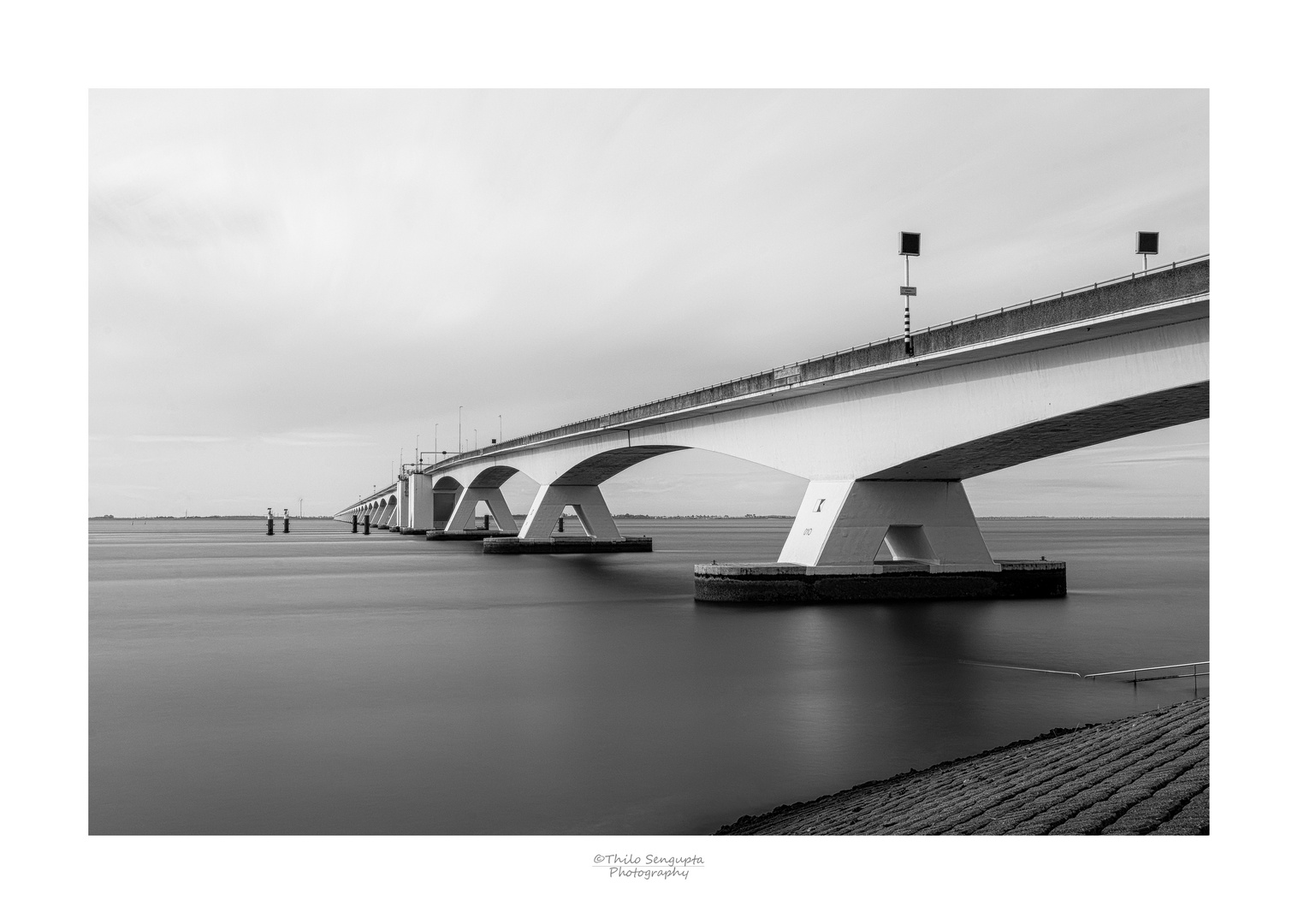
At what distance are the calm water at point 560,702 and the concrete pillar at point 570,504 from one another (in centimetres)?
2929

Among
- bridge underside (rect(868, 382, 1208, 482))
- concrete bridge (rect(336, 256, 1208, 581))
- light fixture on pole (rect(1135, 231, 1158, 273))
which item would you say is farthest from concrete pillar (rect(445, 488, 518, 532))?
light fixture on pole (rect(1135, 231, 1158, 273))

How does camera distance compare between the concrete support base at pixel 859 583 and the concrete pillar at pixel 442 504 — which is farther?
the concrete pillar at pixel 442 504

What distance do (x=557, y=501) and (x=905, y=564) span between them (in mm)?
37304

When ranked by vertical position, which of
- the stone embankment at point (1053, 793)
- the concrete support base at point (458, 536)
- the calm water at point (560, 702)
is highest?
the stone embankment at point (1053, 793)

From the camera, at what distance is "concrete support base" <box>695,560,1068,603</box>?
91.2 feet

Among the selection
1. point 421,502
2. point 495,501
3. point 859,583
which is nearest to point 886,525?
point 859,583

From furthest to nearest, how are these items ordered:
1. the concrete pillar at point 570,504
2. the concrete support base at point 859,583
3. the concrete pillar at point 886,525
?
1. the concrete pillar at point 570,504
2. the concrete pillar at point 886,525
3. the concrete support base at point 859,583

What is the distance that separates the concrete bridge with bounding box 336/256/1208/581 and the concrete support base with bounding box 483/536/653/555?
2077 cm

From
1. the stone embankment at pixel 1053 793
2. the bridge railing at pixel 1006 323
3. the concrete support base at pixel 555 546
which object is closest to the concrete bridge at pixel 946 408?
the bridge railing at pixel 1006 323

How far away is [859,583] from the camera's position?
27953 millimetres

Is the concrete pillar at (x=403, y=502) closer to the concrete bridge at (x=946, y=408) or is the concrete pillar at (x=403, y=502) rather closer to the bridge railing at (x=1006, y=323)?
the concrete bridge at (x=946, y=408)

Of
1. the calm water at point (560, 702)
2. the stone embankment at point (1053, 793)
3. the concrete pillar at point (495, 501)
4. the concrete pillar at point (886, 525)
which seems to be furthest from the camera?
the concrete pillar at point (495, 501)

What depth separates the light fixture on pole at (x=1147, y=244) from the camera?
19.4 m

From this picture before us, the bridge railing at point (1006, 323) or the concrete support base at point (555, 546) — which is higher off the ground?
the bridge railing at point (1006, 323)
